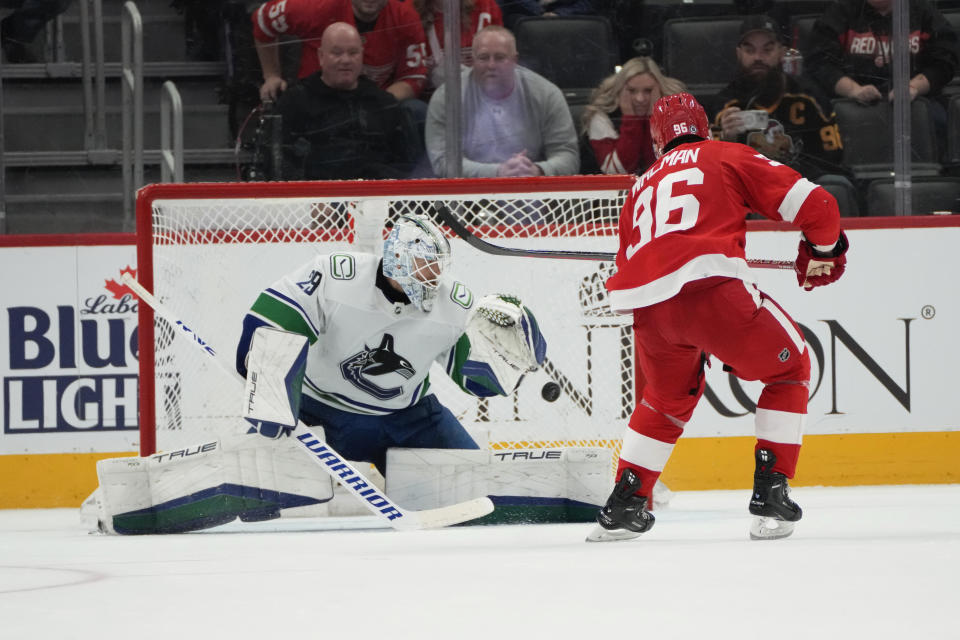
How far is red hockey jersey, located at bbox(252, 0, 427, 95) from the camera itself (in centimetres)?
462

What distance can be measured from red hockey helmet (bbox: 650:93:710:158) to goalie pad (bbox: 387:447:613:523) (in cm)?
93

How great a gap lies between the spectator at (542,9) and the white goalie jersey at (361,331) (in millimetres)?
1382

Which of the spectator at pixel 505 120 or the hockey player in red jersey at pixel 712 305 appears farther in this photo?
the spectator at pixel 505 120

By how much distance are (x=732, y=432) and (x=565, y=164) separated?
3.61 feet

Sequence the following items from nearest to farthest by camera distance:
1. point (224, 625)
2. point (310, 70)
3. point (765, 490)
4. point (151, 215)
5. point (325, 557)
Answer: point (224, 625)
point (325, 557)
point (765, 490)
point (151, 215)
point (310, 70)

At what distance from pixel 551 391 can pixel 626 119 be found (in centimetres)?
118

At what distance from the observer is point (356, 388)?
371cm

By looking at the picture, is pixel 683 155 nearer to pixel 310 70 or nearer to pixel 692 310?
pixel 692 310

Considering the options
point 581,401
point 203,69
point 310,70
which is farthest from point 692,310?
point 203,69

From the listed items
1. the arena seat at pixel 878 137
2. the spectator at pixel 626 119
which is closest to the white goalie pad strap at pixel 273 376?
the spectator at pixel 626 119

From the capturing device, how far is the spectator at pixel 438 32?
465 cm

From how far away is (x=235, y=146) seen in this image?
4.72 meters

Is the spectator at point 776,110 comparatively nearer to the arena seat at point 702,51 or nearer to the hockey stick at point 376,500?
the arena seat at point 702,51

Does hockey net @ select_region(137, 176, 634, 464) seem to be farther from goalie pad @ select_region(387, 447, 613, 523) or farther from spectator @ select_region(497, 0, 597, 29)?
spectator @ select_region(497, 0, 597, 29)
